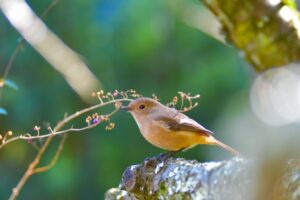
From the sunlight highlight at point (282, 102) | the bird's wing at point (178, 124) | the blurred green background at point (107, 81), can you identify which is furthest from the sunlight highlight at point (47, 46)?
the sunlight highlight at point (282, 102)

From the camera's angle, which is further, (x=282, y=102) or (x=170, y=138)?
(x=170, y=138)

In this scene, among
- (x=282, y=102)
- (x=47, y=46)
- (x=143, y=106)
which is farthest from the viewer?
(x=47, y=46)

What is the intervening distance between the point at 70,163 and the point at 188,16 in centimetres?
213

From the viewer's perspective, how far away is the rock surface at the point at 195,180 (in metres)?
2.04

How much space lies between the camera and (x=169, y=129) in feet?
12.4

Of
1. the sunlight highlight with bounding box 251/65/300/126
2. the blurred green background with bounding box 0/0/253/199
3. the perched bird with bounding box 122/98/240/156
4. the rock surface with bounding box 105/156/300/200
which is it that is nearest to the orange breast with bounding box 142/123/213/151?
the perched bird with bounding box 122/98/240/156

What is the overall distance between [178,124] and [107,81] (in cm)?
545

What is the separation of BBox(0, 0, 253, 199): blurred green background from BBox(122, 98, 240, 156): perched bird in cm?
453

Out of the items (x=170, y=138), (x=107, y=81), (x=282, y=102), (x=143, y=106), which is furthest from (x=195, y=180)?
(x=107, y=81)

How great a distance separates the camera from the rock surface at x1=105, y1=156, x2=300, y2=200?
2.04 m

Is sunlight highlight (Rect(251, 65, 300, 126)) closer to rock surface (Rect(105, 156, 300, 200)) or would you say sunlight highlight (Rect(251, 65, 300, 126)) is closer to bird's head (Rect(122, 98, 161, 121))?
rock surface (Rect(105, 156, 300, 200))

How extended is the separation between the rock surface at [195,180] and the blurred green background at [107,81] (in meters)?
5.45

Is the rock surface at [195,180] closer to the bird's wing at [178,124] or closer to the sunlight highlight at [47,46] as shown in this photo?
the bird's wing at [178,124]

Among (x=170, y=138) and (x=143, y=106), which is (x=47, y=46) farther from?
(x=170, y=138)
